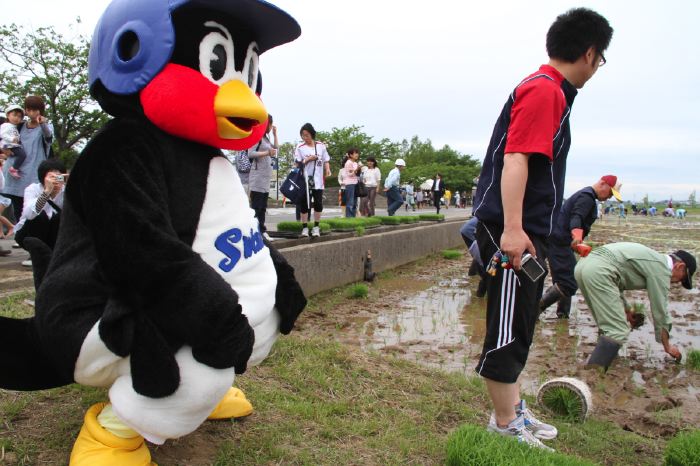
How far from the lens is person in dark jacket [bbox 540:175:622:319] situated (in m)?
6.24

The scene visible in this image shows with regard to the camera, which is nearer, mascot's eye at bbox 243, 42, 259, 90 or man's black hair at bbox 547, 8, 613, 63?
mascot's eye at bbox 243, 42, 259, 90

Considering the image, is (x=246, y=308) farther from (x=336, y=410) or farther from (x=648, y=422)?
(x=648, y=422)

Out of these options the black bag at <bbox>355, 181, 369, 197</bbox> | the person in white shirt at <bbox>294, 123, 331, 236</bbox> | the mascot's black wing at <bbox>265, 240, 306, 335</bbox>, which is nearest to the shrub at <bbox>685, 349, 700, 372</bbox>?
the mascot's black wing at <bbox>265, 240, 306, 335</bbox>

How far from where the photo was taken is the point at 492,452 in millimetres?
2670

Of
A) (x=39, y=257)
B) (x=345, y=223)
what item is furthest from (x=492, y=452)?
(x=345, y=223)

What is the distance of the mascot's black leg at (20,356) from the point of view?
2271mm

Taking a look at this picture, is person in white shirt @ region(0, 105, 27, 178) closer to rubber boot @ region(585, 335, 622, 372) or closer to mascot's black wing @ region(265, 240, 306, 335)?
mascot's black wing @ region(265, 240, 306, 335)

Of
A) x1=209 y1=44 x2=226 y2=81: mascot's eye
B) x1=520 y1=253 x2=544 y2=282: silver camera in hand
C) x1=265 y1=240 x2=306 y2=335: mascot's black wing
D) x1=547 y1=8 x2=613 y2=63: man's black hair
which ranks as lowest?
x1=265 y1=240 x2=306 y2=335: mascot's black wing

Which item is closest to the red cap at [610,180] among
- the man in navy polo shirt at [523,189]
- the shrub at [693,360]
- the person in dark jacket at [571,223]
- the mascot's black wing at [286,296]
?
the person in dark jacket at [571,223]

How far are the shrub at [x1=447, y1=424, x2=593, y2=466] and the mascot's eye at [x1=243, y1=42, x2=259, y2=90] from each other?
1.92 meters

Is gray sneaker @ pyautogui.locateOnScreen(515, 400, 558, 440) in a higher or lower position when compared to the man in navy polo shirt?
lower

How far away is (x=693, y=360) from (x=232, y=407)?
167 inches

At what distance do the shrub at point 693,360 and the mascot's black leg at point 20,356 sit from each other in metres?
5.03

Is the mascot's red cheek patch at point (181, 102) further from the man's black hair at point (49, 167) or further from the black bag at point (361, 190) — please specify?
the black bag at point (361, 190)
